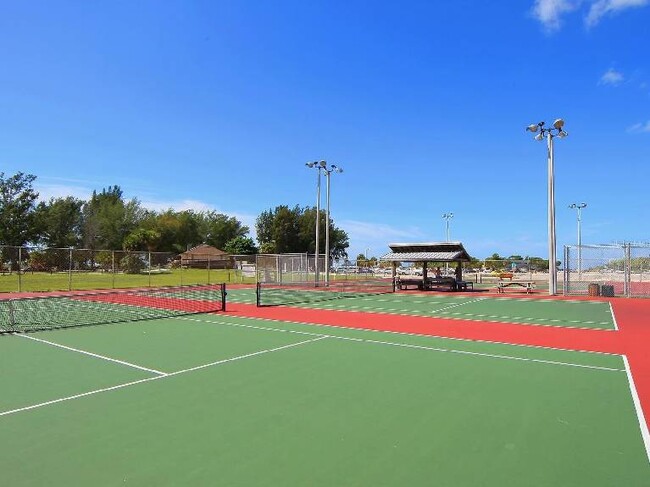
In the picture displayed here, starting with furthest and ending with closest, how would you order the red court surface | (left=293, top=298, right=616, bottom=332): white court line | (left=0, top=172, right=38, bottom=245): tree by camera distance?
(left=0, top=172, right=38, bottom=245): tree, (left=293, top=298, right=616, bottom=332): white court line, the red court surface

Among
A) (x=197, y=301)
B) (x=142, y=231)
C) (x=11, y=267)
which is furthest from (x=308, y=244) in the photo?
(x=197, y=301)

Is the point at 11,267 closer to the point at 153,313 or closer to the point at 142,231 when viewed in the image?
the point at 153,313

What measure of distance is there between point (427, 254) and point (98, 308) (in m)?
19.8

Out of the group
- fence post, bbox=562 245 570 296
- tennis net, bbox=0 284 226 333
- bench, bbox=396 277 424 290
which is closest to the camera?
tennis net, bbox=0 284 226 333

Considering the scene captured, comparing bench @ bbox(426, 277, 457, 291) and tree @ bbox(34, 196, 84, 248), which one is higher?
tree @ bbox(34, 196, 84, 248)

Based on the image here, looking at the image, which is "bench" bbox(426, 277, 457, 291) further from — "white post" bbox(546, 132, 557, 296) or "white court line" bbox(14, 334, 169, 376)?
"white court line" bbox(14, 334, 169, 376)

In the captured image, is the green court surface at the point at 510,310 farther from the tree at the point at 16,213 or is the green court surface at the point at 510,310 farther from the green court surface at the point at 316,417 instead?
the tree at the point at 16,213

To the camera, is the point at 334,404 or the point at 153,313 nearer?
the point at 334,404

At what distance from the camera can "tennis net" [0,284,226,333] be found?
1352 cm

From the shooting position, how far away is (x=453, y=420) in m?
5.29

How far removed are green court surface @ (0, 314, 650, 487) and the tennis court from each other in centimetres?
2

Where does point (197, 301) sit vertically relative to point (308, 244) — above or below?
below

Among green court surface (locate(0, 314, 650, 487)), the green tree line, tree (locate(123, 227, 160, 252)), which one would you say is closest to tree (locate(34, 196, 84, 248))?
the green tree line

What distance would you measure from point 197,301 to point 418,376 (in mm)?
14304
